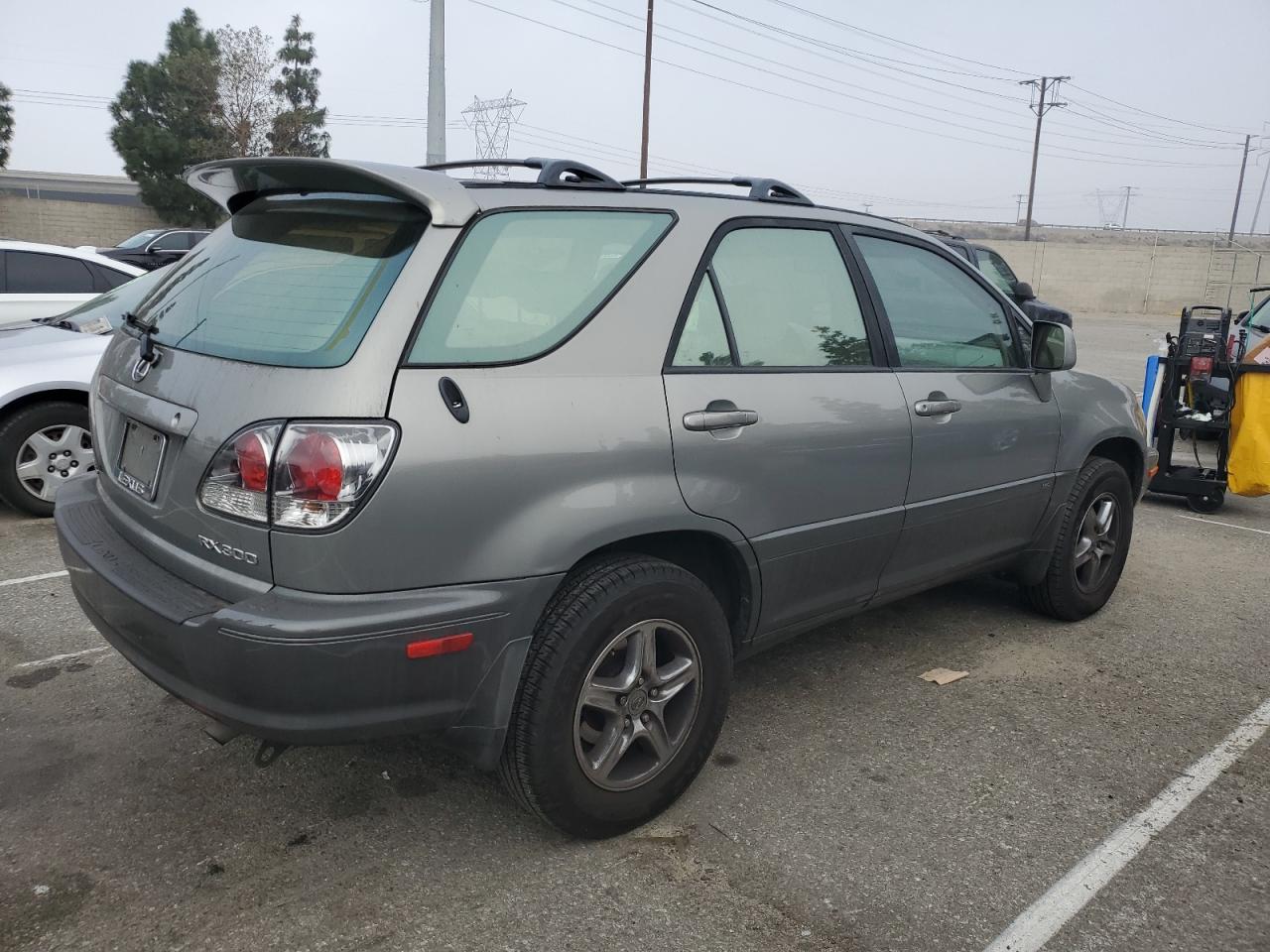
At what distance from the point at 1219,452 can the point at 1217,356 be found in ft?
2.17

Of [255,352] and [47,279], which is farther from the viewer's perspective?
[47,279]

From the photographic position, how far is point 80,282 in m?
7.30

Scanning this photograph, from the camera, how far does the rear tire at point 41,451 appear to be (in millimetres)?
5453

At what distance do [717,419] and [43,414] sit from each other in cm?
454

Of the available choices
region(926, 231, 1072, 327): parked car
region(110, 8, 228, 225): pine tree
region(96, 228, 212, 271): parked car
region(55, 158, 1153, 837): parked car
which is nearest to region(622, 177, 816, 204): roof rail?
region(55, 158, 1153, 837): parked car

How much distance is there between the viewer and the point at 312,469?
2.12 meters

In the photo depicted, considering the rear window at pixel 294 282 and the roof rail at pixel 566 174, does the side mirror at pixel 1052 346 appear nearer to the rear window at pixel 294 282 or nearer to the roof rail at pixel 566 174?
the roof rail at pixel 566 174

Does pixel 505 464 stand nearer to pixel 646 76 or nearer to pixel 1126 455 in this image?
pixel 1126 455

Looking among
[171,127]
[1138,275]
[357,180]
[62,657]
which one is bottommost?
[62,657]

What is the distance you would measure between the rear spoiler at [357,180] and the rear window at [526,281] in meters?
0.08

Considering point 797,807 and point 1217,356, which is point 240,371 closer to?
point 797,807

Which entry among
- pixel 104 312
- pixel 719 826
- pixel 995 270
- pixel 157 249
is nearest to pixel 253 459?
pixel 719 826

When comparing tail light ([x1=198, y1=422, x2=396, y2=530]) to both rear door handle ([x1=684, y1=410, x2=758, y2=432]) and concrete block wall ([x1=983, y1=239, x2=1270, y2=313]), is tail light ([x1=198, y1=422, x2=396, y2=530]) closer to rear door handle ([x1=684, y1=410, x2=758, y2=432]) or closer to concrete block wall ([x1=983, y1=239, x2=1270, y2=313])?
rear door handle ([x1=684, y1=410, x2=758, y2=432])

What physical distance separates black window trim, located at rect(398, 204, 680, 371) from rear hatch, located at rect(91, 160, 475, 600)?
0.9 inches
